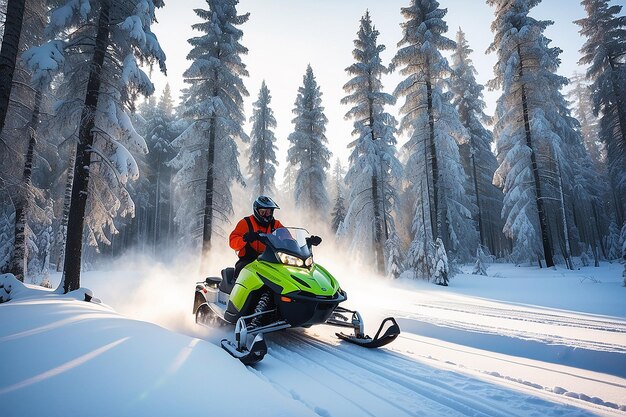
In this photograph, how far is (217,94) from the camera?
16.9 m

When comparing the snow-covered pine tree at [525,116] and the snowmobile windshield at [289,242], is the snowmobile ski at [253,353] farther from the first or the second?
the snow-covered pine tree at [525,116]

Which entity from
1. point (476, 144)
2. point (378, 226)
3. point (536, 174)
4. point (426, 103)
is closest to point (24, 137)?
point (378, 226)

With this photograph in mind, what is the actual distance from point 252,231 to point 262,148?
893 inches

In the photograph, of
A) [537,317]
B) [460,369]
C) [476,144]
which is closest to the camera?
[460,369]

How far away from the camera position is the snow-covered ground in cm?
231

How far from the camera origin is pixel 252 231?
530 centimetres

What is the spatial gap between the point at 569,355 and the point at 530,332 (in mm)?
875

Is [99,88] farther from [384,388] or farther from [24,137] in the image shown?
[384,388]

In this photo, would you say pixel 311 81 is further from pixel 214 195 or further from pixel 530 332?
pixel 530 332

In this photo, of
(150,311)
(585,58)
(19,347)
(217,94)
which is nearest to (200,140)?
(217,94)

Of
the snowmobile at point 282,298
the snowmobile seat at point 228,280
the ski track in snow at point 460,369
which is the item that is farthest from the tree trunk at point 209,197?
the ski track in snow at point 460,369

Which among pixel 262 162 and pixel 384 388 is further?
pixel 262 162

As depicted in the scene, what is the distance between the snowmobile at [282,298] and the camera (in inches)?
158

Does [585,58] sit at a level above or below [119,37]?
above
